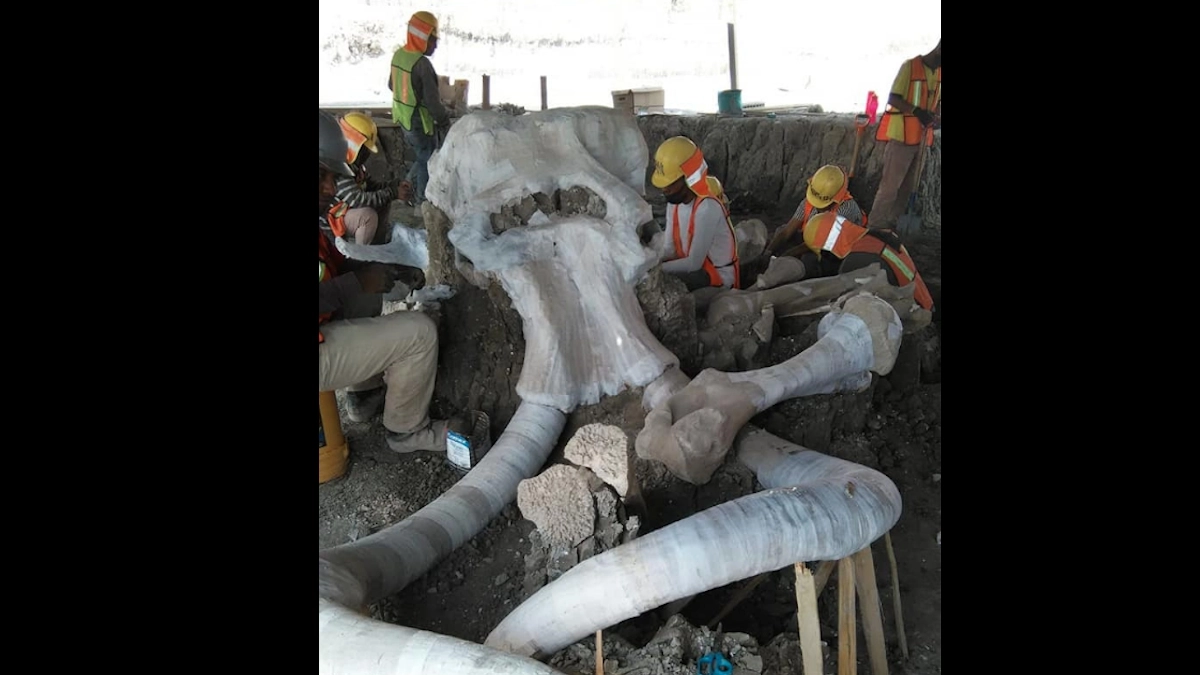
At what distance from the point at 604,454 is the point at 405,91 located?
17.6 feet

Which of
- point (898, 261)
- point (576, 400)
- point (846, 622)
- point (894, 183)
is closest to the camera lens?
point (846, 622)

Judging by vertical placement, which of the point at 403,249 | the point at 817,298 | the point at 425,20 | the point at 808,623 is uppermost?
the point at 425,20

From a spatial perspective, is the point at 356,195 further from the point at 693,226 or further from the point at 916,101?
the point at 916,101

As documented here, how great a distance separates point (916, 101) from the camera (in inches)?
269

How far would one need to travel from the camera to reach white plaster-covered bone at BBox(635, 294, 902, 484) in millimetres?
2920

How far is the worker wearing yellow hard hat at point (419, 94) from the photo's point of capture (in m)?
6.96

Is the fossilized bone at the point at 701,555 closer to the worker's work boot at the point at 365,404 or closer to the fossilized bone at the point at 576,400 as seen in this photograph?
the fossilized bone at the point at 576,400

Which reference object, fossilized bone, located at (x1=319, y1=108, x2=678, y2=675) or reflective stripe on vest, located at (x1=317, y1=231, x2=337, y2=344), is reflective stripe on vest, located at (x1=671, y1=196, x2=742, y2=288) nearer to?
fossilized bone, located at (x1=319, y1=108, x2=678, y2=675)

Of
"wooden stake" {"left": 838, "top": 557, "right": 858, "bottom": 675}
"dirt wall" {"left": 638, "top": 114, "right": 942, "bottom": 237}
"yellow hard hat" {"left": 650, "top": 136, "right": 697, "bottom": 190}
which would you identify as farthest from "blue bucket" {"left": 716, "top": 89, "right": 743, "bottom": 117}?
"wooden stake" {"left": 838, "top": 557, "right": 858, "bottom": 675}

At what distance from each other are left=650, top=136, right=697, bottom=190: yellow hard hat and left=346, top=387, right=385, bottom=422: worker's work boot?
2.14m

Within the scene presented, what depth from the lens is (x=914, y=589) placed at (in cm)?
325

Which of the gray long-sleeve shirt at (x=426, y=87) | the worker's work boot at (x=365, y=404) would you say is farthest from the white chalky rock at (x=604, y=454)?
the gray long-sleeve shirt at (x=426, y=87)

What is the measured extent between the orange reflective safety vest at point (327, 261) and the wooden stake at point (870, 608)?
2.31m

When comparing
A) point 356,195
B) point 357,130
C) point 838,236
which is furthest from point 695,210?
point 357,130
